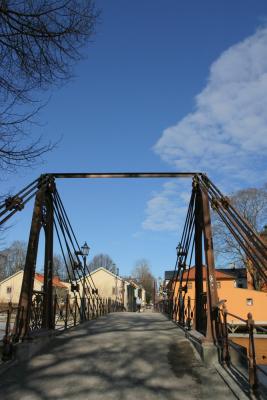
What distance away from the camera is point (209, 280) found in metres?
9.31

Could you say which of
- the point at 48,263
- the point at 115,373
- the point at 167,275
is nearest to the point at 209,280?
the point at 115,373

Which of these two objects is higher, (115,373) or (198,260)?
(198,260)

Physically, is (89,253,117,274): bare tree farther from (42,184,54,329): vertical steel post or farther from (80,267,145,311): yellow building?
(42,184,54,329): vertical steel post

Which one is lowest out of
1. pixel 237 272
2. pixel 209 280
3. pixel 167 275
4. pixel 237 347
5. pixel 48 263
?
pixel 237 347

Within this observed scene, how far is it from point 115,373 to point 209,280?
9.39 ft

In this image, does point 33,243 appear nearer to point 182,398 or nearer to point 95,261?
point 182,398

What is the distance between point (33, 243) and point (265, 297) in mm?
45440

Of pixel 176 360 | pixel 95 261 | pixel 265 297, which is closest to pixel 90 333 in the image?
pixel 176 360

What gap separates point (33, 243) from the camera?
1010 centimetres

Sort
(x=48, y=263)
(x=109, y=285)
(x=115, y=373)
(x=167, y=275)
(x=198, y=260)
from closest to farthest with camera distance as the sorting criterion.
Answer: (x=115, y=373) < (x=48, y=263) < (x=198, y=260) < (x=109, y=285) < (x=167, y=275)

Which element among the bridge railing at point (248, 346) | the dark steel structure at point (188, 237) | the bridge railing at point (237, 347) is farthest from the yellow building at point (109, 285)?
the bridge railing at point (237, 347)

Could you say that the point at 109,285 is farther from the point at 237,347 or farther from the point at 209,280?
the point at 237,347

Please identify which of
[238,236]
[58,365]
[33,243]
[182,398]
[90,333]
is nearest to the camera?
[182,398]

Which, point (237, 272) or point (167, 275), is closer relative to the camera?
point (237, 272)
